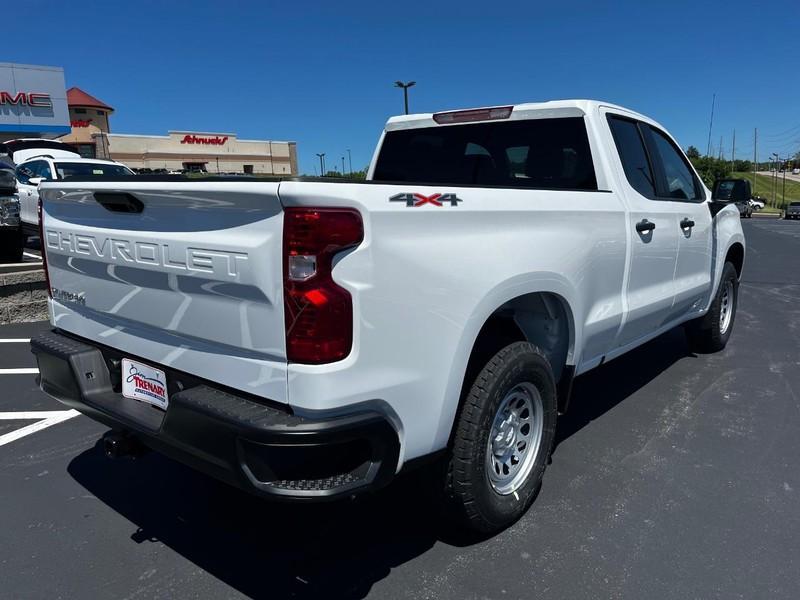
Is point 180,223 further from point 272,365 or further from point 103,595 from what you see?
point 103,595

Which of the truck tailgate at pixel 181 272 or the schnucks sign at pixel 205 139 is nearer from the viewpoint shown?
the truck tailgate at pixel 181 272

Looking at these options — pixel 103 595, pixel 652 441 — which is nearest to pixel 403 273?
pixel 103 595

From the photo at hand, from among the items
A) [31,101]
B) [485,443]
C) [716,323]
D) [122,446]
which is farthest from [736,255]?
[31,101]

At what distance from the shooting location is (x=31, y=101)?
35.4 metres

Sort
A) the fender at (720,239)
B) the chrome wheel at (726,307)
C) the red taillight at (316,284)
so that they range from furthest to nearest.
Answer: the chrome wheel at (726,307) < the fender at (720,239) < the red taillight at (316,284)

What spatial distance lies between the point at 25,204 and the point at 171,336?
438 inches

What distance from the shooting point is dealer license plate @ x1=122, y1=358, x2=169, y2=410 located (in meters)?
Answer: 2.40

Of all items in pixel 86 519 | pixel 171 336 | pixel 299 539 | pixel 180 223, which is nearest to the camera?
pixel 180 223

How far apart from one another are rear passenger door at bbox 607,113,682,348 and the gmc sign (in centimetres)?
4049

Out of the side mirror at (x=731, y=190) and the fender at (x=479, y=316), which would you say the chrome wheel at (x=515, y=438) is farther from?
the side mirror at (x=731, y=190)

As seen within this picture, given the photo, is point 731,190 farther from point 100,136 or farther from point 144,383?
point 100,136

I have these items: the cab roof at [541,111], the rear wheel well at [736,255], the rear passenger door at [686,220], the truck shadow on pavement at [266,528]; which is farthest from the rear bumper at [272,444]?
the rear wheel well at [736,255]

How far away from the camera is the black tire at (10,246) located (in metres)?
7.93

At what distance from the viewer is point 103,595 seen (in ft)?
7.75
